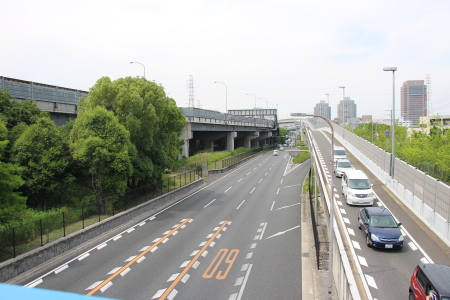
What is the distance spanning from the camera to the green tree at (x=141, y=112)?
26266 millimetres

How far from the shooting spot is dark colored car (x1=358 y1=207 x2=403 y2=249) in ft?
47.8

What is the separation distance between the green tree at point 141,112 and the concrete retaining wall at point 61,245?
3377 mm

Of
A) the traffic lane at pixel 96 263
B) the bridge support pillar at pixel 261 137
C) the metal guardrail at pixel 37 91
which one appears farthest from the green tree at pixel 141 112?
the bridge support pillar at pixel 261 137

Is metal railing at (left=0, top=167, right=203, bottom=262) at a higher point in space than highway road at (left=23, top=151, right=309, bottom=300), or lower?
higher

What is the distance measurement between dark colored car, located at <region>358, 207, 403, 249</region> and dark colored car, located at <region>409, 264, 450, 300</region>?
4.25 m

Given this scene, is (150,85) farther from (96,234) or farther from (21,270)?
(21,270)

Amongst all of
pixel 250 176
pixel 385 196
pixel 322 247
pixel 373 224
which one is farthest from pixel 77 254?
pixel 250 176

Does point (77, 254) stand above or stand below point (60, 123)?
below

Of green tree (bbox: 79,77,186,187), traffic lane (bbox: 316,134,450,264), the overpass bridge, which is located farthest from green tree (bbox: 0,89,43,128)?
traffic lane (bbox: 316,134,450,264)

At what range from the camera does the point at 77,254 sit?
1750 cm

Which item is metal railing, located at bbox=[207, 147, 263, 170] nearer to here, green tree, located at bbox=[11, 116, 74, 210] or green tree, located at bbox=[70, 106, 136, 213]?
green tree, located at bbox=[70, 106, 136, 213]

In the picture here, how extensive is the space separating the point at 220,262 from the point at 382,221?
25.1ft

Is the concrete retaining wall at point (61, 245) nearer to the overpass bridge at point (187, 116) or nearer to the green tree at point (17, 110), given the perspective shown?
the green tree at point (17, 110)

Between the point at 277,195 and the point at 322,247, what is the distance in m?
16.8
